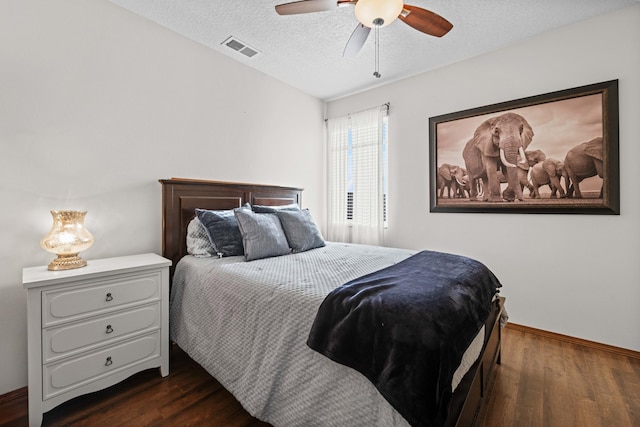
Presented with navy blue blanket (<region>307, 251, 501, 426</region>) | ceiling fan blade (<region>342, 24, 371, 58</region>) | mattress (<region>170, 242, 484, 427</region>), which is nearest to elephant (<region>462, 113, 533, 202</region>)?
mattress (<region>170, 242, 484, 427</region>)

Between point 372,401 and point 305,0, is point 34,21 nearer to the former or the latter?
point 305,0

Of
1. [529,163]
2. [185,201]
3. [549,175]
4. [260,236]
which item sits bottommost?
[260,236]

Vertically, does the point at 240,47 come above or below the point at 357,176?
above

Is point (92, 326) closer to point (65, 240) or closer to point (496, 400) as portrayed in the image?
point (65, 240)

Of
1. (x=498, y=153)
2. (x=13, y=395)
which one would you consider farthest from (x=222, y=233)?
(x=498, y=153)

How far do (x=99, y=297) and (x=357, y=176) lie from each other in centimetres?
294

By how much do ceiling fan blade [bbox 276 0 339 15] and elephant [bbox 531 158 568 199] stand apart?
224cm

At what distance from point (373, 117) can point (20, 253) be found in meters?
3.49

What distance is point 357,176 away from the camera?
376 centimetres

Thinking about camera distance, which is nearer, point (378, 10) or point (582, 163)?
point (378, 10)

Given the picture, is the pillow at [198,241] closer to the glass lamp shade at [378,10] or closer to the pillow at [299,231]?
the pillow at [299,231]

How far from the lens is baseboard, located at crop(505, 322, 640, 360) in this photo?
221 cm

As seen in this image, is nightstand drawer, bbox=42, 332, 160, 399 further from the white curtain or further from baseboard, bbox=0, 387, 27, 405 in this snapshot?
the white curtain

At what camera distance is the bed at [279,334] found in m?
1.16
